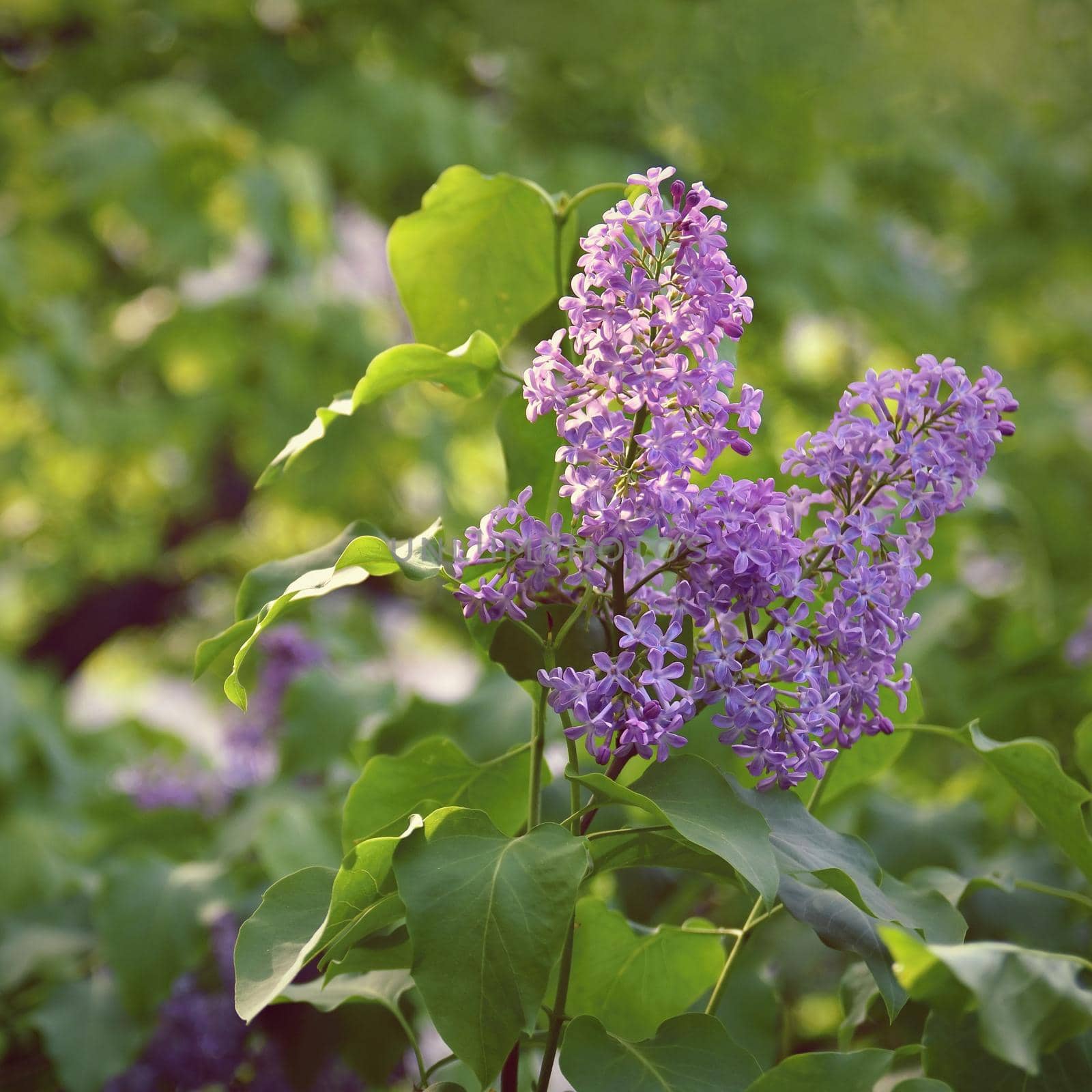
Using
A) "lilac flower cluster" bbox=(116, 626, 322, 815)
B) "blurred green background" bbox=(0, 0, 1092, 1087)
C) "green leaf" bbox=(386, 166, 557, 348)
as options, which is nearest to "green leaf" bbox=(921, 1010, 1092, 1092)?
"green leaf" bbox=(386, 166, 557, 348)

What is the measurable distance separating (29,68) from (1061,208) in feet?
10.5

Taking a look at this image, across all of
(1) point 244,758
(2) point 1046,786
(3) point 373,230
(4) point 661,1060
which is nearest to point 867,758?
(2) point 1046,786

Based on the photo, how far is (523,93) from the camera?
3301mm

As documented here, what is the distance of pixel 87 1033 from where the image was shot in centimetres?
85

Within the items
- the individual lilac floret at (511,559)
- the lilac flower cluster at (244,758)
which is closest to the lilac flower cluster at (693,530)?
the individual lilac floret at (511,559)

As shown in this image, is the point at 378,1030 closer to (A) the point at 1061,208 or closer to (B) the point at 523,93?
(B) the point at 523,93

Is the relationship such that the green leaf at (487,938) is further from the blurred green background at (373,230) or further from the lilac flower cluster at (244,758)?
the blurred green background at (373,230)

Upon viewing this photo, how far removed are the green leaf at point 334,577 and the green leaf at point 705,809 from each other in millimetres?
109

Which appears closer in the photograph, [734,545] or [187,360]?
[734,545]

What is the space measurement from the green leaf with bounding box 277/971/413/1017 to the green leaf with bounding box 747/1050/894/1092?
192 millimetres

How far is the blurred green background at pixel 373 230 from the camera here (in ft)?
8.25

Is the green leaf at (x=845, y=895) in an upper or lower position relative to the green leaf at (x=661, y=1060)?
upper

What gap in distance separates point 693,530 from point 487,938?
174 mm

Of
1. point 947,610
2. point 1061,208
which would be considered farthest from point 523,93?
point 947,610
